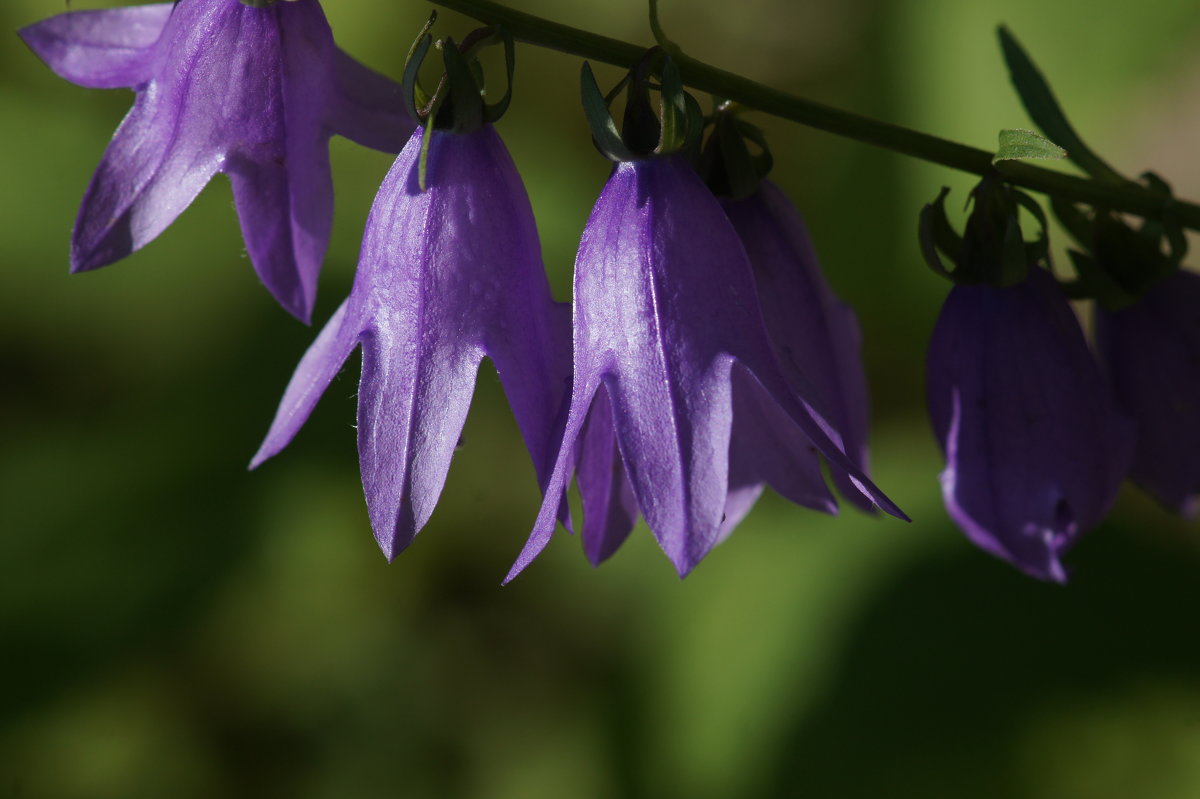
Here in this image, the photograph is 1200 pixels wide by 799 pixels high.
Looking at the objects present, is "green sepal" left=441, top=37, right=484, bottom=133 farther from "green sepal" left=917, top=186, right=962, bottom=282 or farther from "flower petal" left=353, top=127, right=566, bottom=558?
"green sepal" left=917, top=186, right=962, bottom=282

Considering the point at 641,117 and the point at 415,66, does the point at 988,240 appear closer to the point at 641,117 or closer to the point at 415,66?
the point at 641,117

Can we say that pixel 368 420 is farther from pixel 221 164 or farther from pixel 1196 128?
pixel 1196 128

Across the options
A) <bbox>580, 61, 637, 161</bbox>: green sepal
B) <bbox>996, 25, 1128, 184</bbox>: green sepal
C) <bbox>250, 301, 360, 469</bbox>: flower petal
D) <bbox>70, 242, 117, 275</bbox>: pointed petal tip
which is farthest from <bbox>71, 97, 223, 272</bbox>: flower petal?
<bbox>996, 25, 1128, 184</bbox>: green sepal

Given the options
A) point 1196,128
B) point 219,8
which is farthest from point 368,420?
point 1196,128

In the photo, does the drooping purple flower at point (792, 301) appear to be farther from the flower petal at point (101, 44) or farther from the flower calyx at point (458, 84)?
the flower petal at point (101, 44)

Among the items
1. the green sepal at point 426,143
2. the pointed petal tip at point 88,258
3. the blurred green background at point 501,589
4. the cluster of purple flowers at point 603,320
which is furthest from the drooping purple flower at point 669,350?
the blurred green background at point 501,589

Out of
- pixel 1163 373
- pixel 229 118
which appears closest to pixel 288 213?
pixel 229 118

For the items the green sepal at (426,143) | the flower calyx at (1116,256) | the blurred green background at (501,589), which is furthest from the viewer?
the blurred green background at (501,589)
